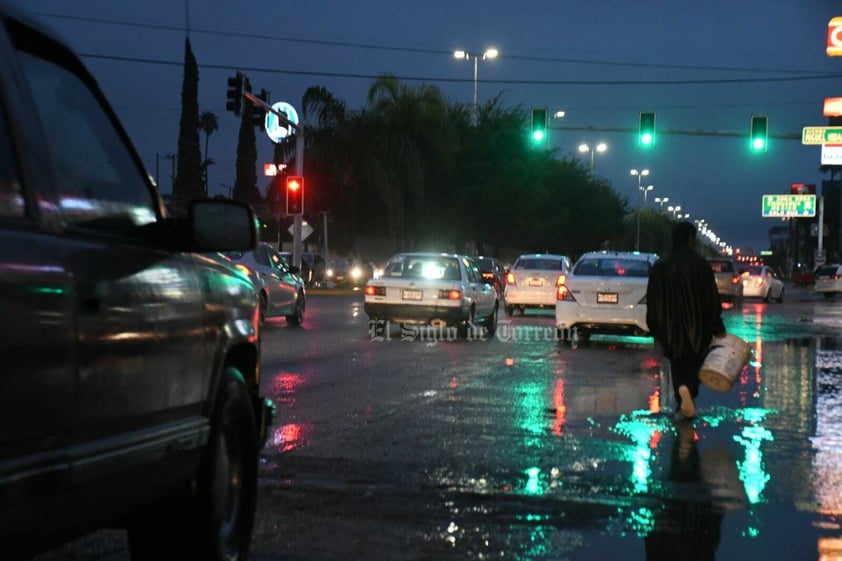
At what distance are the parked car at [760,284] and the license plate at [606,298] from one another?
26499mm

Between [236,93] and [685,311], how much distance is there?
1921cm

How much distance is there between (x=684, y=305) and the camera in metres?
10.6

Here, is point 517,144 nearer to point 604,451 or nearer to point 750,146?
point 750,146

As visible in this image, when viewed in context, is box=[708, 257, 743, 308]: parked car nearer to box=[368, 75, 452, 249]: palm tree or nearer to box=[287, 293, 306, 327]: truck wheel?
box=[368, 75, 452, 249]: palm tree

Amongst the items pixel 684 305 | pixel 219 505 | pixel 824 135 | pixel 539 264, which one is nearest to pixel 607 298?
pixel 684 305

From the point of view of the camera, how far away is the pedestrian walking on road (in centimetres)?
1048

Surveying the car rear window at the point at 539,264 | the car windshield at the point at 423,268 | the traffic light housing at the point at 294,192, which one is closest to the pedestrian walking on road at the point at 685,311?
the car windshield at the point at 423,268

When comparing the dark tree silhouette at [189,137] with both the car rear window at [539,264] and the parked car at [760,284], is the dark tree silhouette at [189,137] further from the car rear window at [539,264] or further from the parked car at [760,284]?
the parked car at [760,284]

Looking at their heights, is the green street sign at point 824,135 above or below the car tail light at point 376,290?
above

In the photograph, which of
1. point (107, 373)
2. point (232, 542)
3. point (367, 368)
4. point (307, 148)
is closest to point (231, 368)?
point (232, 542)

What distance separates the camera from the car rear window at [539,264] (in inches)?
1155

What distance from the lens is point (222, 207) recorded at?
4.50m

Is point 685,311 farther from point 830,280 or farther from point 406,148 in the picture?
point 830,280

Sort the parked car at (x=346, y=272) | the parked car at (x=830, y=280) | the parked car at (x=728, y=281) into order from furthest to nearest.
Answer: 1. the parked car at (x=830, y=280)
2. the parked car at (x=346, y=272)
3. the parked car at (x=728, y=281)
